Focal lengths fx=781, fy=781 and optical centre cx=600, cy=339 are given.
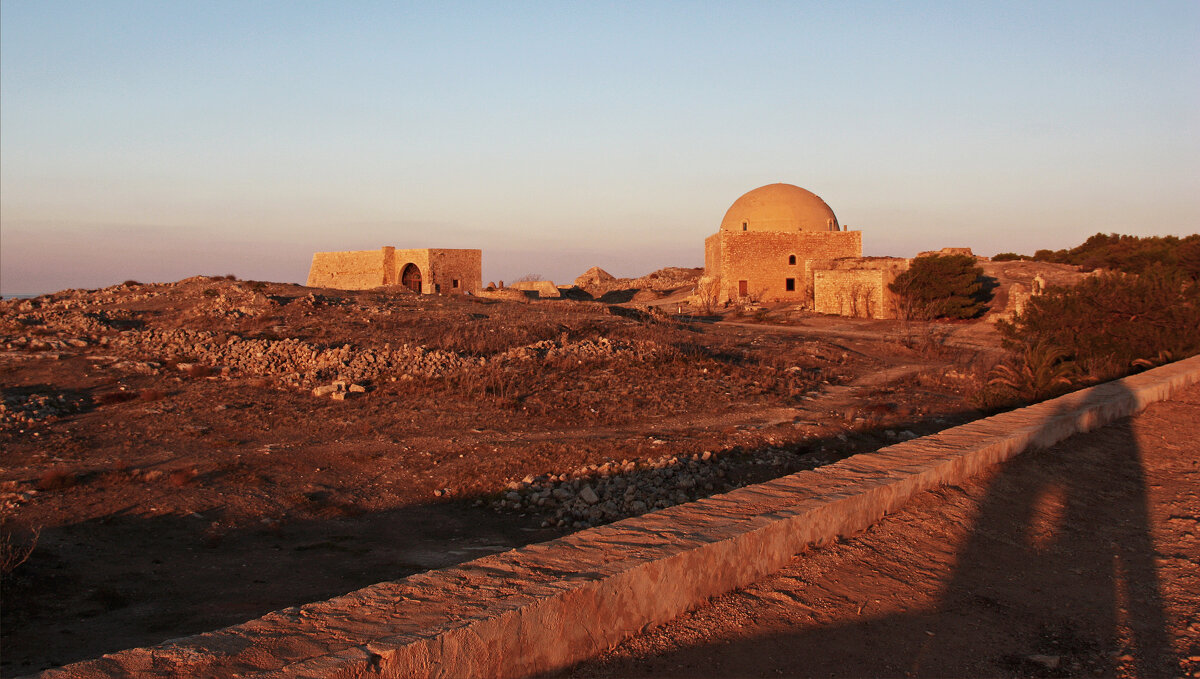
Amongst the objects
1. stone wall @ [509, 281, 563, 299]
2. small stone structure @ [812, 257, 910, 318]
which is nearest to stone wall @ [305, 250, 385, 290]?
stone wall @ [509, 281, 563, 299]

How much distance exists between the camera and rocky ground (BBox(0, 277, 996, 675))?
19.1 ft

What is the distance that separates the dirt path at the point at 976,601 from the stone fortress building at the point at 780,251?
24776mm

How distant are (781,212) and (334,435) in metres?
26.9

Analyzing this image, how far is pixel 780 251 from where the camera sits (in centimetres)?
3198

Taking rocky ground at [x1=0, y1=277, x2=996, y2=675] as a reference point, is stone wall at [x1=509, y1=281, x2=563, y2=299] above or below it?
above

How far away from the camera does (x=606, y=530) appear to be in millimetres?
3469

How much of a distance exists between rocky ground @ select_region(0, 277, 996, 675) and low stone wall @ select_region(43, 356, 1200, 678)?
2596 millimetres

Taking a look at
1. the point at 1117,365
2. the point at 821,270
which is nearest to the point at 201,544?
the point at 1117,365

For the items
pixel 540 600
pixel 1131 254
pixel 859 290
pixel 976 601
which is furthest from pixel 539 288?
pixel 540 600

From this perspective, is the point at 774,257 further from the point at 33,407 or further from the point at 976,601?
the point at 976,601

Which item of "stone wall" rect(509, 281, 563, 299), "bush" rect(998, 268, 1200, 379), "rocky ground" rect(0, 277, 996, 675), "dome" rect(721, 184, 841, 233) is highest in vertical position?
"dome" rect(721, 184, 841, 233)

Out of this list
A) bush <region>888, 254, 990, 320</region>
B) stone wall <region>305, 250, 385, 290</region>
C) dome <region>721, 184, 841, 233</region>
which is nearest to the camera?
bush <region>888, 254, 990, 320</region>

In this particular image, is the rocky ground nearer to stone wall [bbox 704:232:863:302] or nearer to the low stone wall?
the low stone wall

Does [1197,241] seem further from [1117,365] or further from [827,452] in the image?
[827,452]
